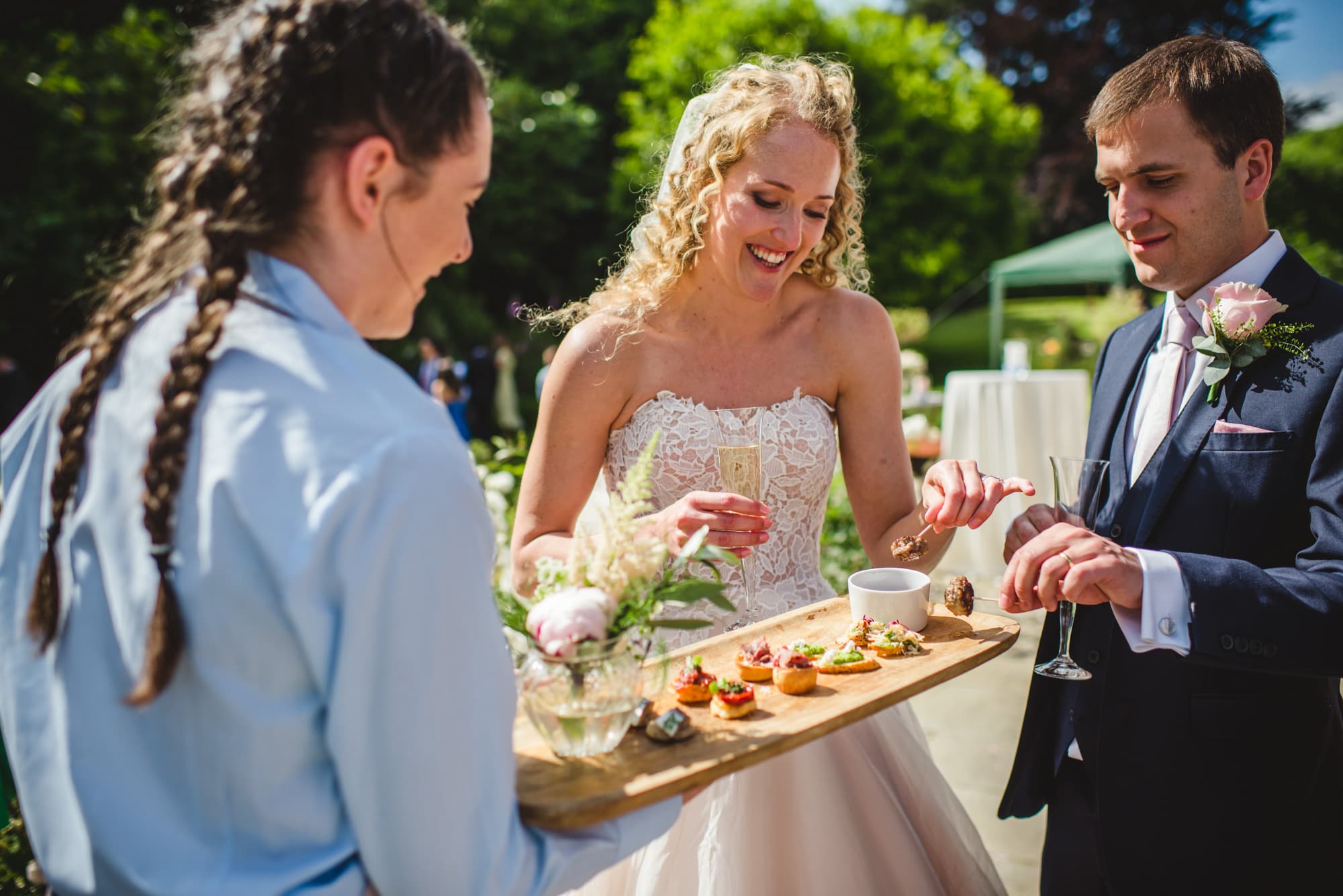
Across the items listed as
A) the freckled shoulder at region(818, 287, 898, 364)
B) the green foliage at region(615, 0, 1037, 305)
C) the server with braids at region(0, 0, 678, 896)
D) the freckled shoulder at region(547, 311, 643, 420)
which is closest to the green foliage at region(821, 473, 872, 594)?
the freckled shoulder at region(818, 287, 898, 364)

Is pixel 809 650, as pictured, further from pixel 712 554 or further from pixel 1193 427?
pixel 1193 427

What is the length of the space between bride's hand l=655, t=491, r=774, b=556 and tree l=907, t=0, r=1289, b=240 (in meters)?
29.3

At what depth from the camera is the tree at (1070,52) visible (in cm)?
2831

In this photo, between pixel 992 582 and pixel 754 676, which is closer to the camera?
pixel 754 676

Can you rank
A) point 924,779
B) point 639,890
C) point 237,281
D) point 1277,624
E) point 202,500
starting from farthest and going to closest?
point 924,779
point 639,890
point 1277,624
point 237,281
point 202,500

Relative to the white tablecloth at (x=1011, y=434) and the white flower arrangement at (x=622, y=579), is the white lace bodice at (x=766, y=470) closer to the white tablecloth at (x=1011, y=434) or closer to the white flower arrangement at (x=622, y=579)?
the white flower arrangement at (x=622, y=579)

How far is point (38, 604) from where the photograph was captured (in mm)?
1082

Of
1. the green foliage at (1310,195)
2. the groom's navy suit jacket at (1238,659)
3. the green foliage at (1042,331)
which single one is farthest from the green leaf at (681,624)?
the green foliage at (1310,195)

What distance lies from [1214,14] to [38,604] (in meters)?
36.9

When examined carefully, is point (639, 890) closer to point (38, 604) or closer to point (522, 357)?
point (38, 604)

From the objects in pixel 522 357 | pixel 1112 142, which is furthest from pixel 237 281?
pixel 522 357

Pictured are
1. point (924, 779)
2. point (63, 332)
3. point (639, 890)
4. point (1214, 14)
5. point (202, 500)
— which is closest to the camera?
point (202, 500)

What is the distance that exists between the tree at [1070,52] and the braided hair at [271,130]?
98.6 feet

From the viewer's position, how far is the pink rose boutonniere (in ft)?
5.85
